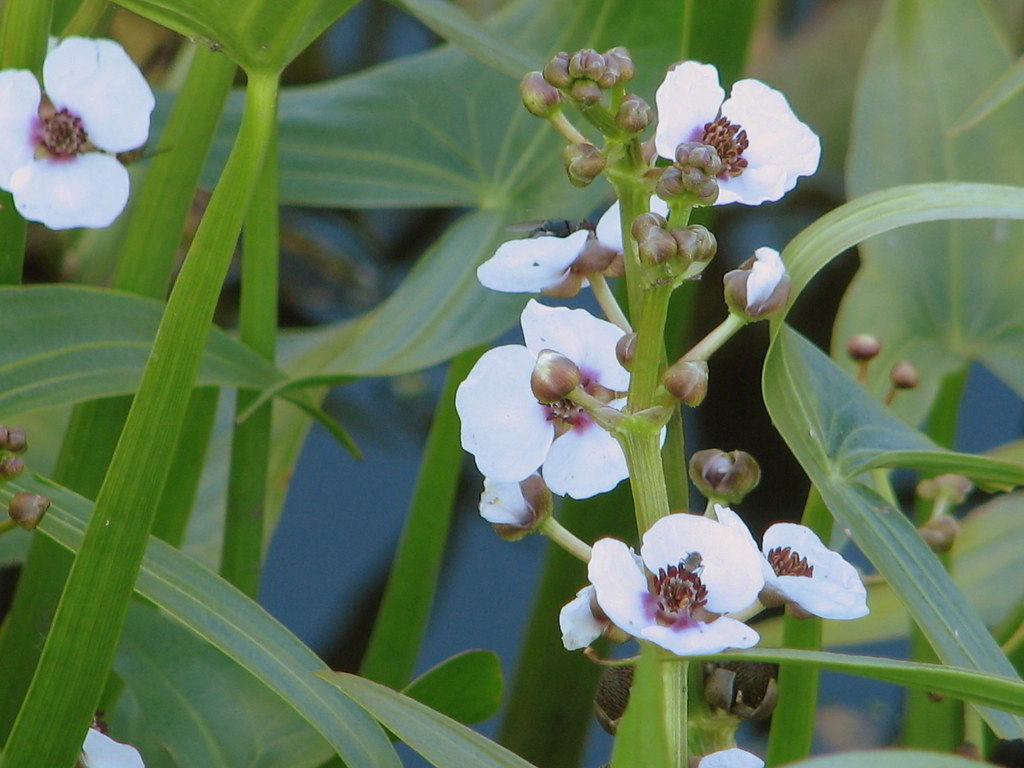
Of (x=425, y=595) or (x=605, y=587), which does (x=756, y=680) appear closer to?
(x=605, y=587)

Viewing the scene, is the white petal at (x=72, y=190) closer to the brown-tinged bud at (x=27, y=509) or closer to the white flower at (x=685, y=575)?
the brown-tinged bud at (x=27, y=509)

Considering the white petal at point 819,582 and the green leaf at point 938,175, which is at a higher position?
the green leaf at point 938,175

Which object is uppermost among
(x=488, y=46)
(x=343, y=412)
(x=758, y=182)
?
(x=343, y=412)

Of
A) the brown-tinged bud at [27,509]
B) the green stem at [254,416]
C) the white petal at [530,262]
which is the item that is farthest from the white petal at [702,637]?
the green stem at [254,416]

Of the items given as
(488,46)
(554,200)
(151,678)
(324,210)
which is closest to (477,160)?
(554,200)

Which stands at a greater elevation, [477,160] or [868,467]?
[477,160]

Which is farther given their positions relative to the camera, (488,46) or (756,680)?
(488,46)
